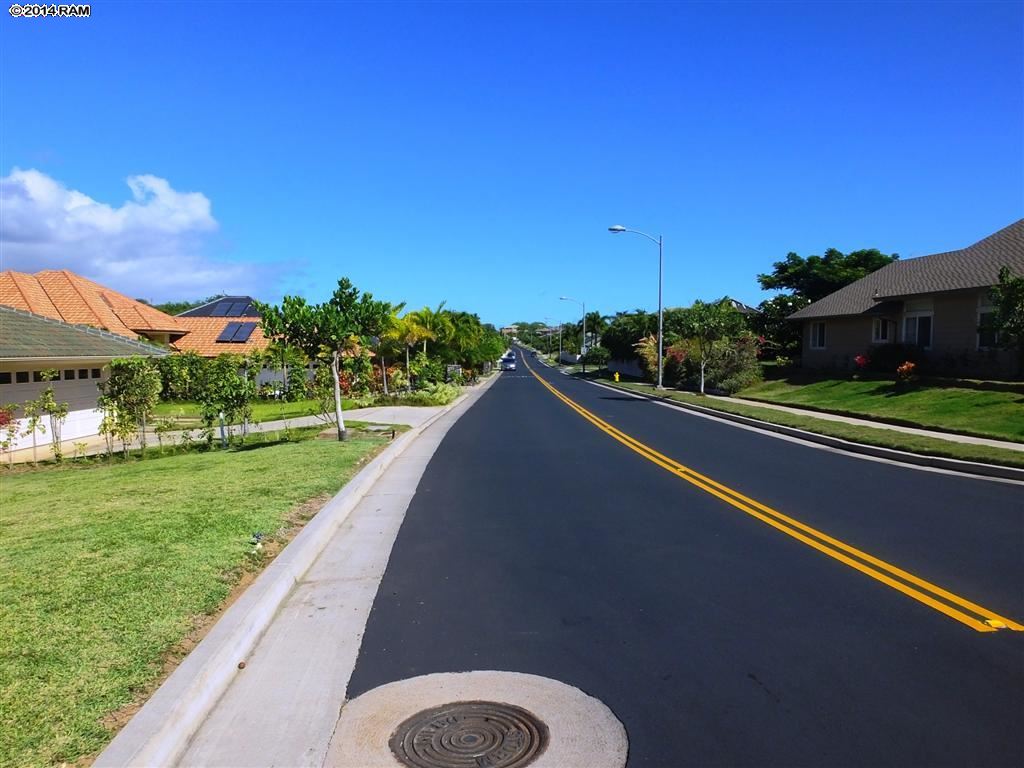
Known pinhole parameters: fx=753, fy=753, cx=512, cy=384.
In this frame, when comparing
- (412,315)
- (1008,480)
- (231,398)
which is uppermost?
(412,315)

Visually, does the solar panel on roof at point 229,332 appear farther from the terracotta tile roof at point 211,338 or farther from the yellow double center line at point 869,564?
the yellow double center line at point 869,564

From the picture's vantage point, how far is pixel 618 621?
5.42 m

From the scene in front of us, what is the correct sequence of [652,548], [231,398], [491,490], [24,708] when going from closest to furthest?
[24,708] → [652,548] → [491,490] → [231,398]

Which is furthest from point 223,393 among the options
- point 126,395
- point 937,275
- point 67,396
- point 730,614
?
point 937,275

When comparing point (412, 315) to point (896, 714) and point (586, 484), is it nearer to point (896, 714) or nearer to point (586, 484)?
point (586, 484)

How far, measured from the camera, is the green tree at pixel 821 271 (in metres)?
47.5

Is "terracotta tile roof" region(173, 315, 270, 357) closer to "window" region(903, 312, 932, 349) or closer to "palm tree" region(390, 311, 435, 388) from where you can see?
"palm tree" region(390, 311, 435, 388)

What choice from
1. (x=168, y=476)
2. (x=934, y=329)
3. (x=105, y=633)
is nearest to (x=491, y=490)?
(x=168, y=476)

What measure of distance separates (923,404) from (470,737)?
2145cm

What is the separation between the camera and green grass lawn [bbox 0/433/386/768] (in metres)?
3.84

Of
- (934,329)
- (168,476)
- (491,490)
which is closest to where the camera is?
(491,490)

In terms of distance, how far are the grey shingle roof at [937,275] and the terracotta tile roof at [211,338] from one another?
92.6 feet

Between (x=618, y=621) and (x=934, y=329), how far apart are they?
2660 centimetres

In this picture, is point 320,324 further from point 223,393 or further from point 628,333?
point 628,333
